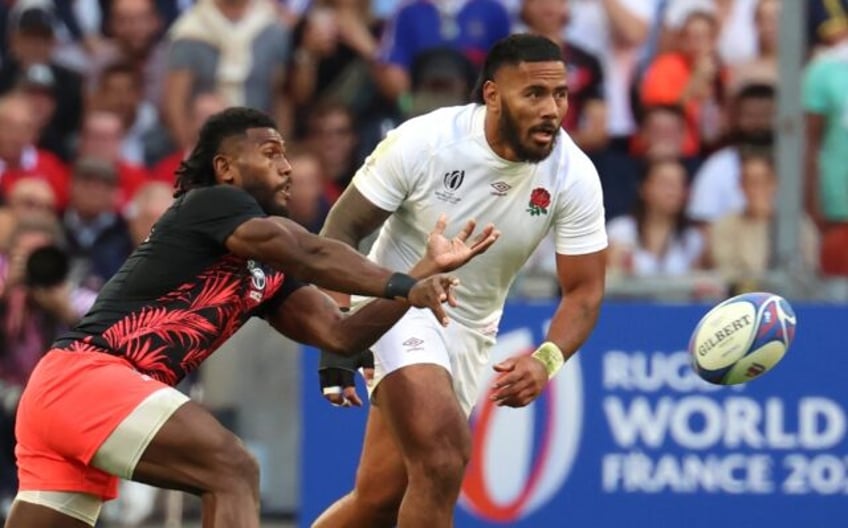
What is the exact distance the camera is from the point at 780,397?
11.6m

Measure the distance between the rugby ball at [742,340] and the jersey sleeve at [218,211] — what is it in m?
2.42

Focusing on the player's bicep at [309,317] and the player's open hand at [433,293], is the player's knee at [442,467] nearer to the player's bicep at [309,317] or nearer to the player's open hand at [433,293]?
the player's bicep at [309,317]

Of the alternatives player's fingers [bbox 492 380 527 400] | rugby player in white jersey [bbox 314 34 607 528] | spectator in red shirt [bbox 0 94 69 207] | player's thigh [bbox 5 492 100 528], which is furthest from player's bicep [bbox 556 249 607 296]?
spectator in red shirt [bbox 0 94 69 207]

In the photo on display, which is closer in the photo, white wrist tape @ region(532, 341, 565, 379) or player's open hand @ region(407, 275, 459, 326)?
player's open hand @ region(407, 275, 459, 326)

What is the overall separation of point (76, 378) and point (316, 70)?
7.04 m

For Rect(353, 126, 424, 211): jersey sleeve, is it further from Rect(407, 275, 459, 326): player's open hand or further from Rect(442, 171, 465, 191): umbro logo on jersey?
Rect(407, 275, 459, 326): player's open hand

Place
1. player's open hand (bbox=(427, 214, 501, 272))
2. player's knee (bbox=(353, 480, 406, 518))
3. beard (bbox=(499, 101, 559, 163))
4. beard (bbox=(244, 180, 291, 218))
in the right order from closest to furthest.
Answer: player's open hand (bbox=(427, 214, 501, 272)) → beard (bbox=(244, 180, 291, 218)) → beard (bbox=(499, 101, 559, 163)) → player's knee (bbox=(353, 480, 406, 518))

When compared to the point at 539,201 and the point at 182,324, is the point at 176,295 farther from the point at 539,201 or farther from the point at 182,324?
the point at 539,201

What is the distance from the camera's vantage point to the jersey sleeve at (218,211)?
25.4ft

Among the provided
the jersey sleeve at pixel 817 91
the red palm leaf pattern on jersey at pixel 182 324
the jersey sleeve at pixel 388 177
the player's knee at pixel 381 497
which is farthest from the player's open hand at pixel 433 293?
the jersey sleeve at pixel 817 91

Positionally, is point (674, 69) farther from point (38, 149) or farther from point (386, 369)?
point (386, 369)

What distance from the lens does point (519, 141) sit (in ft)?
28.9

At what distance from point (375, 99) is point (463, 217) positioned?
5498mm

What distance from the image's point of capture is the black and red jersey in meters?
7.79
